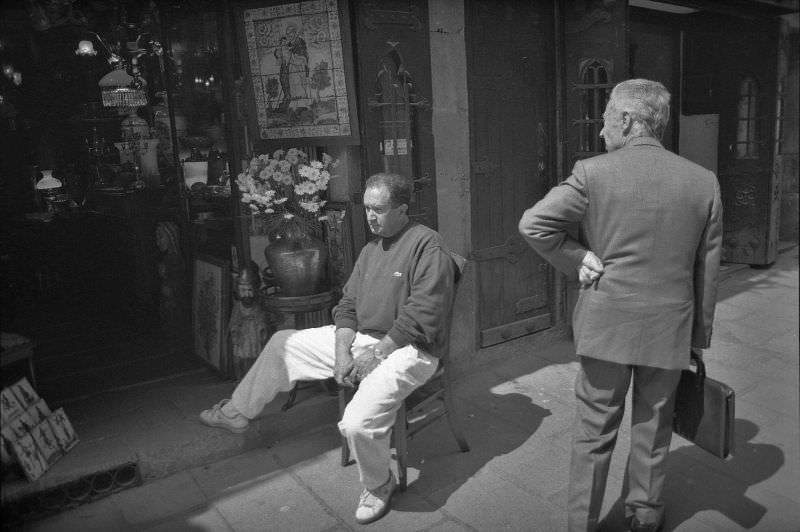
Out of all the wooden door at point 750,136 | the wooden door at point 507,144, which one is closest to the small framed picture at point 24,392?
the wooden door at point 507,144

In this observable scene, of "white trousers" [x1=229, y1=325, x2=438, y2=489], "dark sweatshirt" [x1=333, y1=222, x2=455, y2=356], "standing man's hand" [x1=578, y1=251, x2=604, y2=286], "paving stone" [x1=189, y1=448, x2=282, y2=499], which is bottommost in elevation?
"paving stone" [x1=189, y1=448, x2=282, y2=499]

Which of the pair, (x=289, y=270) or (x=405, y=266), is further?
(x=289, y=270)

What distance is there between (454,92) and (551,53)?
1.13 meters

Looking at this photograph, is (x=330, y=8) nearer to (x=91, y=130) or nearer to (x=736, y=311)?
(x=91, y=130)

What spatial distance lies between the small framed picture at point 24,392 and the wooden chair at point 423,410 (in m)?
1.66

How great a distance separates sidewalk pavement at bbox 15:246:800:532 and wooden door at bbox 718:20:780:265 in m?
3.81

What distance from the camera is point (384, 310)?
341 cm

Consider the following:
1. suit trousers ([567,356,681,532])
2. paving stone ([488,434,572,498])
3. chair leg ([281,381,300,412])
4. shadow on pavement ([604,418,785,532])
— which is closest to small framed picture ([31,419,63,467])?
Result: chair leg ([281,381,300,412])

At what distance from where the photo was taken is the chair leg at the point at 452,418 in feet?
12.2

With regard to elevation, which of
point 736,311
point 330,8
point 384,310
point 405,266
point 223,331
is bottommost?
point 736,311

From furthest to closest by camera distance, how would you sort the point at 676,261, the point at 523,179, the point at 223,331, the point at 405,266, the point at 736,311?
the point at 736,311 → the point at 523,179 → the point at 223,331 → the point at 405,266 → the point at 676,261

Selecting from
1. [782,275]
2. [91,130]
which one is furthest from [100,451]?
[782,275]

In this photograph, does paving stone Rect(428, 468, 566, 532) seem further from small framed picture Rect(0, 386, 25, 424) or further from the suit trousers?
small framed picture Rect(0, 386, 25, 424)

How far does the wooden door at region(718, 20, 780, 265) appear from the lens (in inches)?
302
